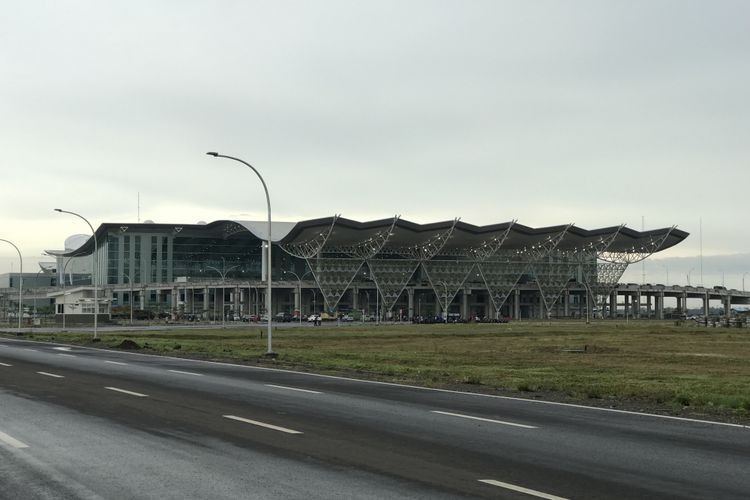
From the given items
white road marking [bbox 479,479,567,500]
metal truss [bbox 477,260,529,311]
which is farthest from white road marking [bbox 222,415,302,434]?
metal truss [bbox 477,260,529,311]

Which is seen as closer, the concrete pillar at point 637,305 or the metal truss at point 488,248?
the metal truss at point 488,248

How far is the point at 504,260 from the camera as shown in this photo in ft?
525

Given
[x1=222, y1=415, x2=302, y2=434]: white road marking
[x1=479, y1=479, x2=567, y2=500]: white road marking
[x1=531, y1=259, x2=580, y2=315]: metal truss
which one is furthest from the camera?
[x1=531, y1=259, x2=580, y2=315]: metal truss

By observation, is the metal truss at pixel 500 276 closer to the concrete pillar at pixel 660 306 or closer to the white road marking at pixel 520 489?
the concrete pillar at pixel 660 306

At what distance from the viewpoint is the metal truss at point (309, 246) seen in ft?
465

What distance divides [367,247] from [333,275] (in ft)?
26.6

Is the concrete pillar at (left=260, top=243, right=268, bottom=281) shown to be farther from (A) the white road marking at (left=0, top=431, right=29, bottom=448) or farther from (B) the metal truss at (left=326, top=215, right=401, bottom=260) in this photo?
(A) the white road marking at (left=0, top=431, right=29, bottom=448)

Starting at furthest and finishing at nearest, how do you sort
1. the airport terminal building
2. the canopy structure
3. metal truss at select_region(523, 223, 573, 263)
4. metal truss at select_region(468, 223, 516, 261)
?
metal truss at select_region(523, 223, 573, 263) < metal truss at select_region(468, 223, 516, 261) < the airport terminal building < the canopy structure

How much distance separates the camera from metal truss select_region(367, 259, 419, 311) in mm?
148875

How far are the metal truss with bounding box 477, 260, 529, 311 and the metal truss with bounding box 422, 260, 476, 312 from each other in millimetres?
3321

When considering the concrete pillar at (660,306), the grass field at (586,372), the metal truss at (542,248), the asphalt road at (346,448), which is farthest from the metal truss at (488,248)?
the asphalt road at (346,448)

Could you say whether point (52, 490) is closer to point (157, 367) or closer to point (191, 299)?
point (157, 367)

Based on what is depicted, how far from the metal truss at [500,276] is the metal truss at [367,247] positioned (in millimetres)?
24369

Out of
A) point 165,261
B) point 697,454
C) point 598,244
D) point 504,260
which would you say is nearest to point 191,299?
point 165,261
